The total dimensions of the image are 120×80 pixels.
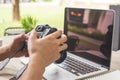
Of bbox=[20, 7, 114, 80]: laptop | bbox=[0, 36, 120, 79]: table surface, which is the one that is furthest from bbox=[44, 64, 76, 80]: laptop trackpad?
bbox=[0, 36, 120, 79]: table surface

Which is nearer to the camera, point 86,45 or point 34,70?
point 34,70

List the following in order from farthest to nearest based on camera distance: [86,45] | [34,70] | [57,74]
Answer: [86,45]
[57,74]
[34,70]

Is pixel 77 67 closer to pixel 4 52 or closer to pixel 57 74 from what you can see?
pixel 57 74

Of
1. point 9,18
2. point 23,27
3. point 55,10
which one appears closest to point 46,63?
point 23,27

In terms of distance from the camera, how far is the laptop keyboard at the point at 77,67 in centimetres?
97

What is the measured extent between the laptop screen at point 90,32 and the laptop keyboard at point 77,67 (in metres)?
0.05

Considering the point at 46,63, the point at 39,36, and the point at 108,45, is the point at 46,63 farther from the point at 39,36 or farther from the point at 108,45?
the point at 108,45

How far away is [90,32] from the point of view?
1055 mm

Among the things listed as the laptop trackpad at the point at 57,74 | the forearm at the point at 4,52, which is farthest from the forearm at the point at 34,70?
the forearm at the point at 4,52

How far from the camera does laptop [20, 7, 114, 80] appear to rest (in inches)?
37.4

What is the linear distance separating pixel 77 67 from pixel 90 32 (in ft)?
0.60

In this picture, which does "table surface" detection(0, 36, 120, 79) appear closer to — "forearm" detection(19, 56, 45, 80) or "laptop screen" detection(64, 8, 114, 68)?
"laptop screen" detection(64, 8, 114, 68)

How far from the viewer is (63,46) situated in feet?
2.34

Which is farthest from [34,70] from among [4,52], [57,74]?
[4,52]
